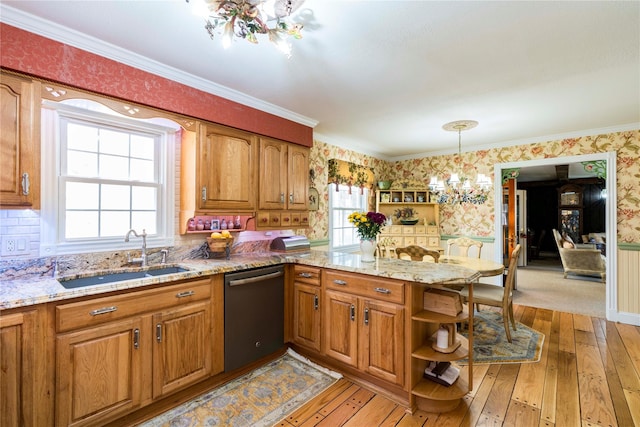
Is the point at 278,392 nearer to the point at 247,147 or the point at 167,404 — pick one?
the point at 167,404

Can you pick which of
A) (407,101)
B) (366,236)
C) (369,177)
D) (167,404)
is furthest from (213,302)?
(369,177)

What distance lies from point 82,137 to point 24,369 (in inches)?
64.7

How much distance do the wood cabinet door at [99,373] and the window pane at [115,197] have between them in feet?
3.54

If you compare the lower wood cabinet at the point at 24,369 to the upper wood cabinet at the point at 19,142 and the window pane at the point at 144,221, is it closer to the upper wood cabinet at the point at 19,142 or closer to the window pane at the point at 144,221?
the upper wood cabinet at the point at 19,142

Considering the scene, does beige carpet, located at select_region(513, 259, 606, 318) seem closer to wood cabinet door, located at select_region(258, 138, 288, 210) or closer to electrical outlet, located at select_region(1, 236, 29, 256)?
→ wood cabinet door, located at select_region(258, 138, 288, 210)

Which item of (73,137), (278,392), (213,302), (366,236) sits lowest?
(278,392)

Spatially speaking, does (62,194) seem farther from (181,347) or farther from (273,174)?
(273,174)

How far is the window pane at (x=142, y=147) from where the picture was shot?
2596 mm

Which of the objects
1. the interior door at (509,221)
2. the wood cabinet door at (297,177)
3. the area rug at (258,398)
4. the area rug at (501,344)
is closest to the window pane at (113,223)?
the area rug at (258,398)

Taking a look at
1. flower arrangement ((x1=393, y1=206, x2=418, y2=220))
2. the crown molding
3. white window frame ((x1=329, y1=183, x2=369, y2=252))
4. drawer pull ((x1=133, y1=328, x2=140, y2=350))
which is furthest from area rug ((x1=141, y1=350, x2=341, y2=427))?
flower arrangement ((x1=393, y1=206, x2=418, y2=220))

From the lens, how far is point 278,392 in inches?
89.6

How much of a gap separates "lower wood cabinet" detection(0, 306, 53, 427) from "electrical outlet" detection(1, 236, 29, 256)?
671 millimetres

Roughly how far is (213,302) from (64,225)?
1240mm

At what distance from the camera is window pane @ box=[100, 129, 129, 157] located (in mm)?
2424
